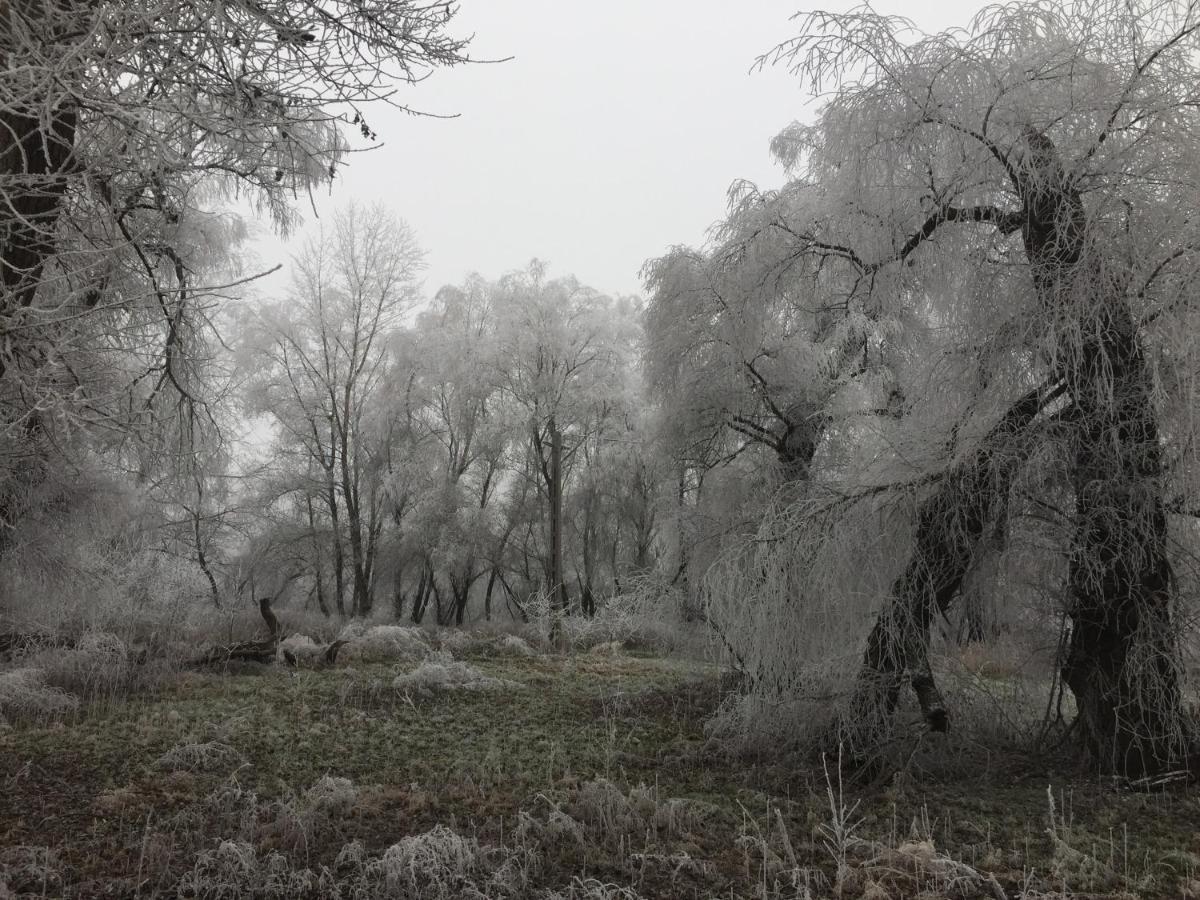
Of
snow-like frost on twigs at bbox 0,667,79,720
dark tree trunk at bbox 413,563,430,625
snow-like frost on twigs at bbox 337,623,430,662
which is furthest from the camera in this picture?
dark tree trunk at bbox 413,563,430,625

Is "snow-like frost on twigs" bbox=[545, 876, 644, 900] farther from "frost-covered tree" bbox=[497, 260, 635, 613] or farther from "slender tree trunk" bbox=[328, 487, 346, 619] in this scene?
"slender tree trunk" bbox=[328, 487, 346, 619]

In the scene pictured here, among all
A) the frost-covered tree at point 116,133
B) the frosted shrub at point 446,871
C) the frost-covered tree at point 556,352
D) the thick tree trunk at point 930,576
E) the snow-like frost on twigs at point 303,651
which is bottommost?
the frosted shrub at point 446,871

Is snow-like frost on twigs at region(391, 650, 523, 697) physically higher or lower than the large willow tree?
lower

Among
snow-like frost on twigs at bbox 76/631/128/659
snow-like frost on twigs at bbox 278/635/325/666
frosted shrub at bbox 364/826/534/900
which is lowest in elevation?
frosted shrub at bbox 364/826/534/900

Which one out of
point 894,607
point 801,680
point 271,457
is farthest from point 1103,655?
point 271,457

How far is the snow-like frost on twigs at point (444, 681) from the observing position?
8.04m

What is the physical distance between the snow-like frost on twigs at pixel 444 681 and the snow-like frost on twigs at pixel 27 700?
109 inches

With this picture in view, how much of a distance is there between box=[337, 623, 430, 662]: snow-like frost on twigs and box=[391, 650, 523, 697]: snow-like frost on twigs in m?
1.78

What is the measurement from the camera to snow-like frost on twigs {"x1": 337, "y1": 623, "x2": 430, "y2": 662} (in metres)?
10.4

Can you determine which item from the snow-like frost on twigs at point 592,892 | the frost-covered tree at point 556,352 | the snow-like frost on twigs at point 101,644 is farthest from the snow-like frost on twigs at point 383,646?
the snow-like frost on twigs at point 592,892

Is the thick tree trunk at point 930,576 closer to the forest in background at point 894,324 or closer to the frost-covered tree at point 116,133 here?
the forest in background at point 894,324

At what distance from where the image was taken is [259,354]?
1925cm

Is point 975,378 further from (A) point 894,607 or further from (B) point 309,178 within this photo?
(B) point 309,178

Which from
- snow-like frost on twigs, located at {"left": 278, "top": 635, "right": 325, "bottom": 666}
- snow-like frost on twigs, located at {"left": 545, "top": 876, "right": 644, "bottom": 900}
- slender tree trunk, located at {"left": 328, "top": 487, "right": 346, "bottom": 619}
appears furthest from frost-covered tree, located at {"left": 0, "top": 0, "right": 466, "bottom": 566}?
slender tree trunk, located at {"left": 328, "top": 487, "right": 346, "bottom": 619}
